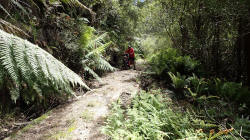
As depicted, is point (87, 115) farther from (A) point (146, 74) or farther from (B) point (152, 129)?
(A) point (146, 74)

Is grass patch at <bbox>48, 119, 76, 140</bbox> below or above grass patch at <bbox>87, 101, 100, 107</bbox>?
above

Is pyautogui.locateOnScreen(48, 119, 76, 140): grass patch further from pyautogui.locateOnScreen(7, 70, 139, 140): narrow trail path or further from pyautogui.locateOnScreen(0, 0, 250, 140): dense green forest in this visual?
pyautogui.locateOnScreen(0, 0, 250, 140): dense green forest

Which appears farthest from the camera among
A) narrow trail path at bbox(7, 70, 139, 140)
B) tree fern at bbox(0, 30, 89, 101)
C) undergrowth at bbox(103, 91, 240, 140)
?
narrow trail path at bbox(7, 70, 139, 140)

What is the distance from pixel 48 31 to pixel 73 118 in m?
2.60

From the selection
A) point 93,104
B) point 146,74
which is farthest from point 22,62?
point 146,74

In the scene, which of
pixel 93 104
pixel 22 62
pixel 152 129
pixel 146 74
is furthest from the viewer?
pixel 146 74

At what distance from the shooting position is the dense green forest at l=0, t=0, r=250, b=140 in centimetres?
150

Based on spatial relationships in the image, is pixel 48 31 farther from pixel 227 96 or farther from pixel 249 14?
pixel 227 96

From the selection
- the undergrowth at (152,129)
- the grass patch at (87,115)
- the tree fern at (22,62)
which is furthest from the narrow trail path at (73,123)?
the tree fern at (22,62)

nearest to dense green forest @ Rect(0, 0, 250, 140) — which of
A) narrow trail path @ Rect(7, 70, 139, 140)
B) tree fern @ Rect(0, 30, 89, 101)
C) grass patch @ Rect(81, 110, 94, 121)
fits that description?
tree fern @ Rect(0, 30, 89, 101)

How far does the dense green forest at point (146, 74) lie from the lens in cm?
150

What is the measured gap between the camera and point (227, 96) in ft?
13.8

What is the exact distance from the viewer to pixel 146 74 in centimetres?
612

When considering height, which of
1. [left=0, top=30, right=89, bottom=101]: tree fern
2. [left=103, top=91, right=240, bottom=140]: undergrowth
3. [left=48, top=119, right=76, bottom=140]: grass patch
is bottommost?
[left=103, top=91, right=240, bottom=140]: undergrowth
